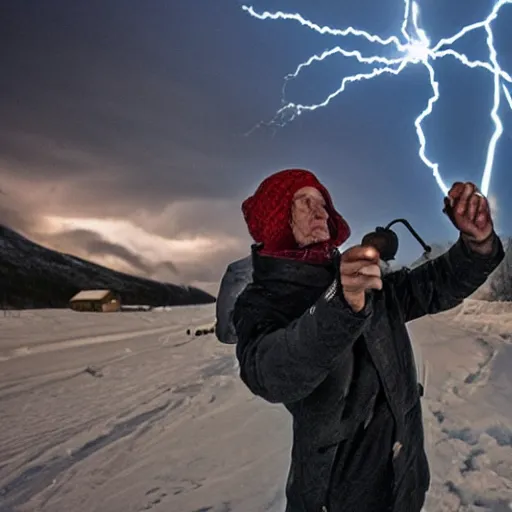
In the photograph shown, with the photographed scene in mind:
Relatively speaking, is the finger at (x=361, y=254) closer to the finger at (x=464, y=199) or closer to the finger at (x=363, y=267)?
the finger at (x=363, y=267)

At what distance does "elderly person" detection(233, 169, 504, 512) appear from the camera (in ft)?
3.46

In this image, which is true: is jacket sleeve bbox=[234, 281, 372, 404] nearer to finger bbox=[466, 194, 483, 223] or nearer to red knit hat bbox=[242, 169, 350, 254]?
red knit hat bbox=[242, 169, 350, 254]

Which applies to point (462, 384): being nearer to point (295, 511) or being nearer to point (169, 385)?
point (169, 385)

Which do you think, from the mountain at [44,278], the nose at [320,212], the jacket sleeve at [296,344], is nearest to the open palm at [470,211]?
the nose at [320,212]

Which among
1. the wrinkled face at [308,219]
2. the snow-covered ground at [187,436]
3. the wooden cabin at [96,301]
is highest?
the wrinkled face at [308,219]

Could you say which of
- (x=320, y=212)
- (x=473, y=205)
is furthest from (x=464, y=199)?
(x=320, y=212)

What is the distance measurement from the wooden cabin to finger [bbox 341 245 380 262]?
20.1m

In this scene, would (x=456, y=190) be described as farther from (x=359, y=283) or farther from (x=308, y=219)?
(x=359, y=283)

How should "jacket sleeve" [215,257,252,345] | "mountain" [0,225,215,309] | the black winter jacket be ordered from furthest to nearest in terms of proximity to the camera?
"mountain" [0,225,215,309] < "jacket sleeve" [215,257,252,345] < the black winter jacket

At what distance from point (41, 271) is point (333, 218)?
13379 mm

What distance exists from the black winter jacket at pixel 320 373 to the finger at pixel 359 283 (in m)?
0.13

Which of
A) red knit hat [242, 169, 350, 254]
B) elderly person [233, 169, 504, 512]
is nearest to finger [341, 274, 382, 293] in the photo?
elderly person [233, 169, 504, 512]

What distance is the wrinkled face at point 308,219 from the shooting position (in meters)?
1.40

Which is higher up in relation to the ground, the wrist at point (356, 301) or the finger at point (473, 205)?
the finger at point (473, 205)
